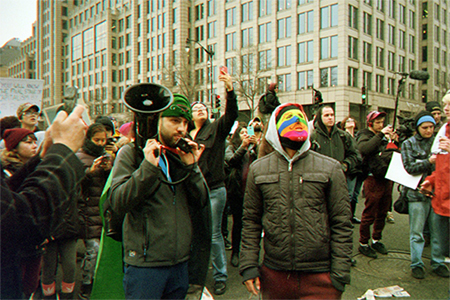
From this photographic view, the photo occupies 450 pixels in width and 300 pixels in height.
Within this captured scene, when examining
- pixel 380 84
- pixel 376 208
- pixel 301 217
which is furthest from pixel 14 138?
pixel 380 84

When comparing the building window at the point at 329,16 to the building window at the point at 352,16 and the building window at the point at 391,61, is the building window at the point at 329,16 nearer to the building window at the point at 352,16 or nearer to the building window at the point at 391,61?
the building window at the point at 352,16

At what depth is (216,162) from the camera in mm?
3990

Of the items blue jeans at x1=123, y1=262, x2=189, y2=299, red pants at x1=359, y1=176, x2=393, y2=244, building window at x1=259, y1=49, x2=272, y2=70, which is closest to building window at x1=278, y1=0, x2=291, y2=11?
building window at x1=259, y1=49, x2=272, y2=70

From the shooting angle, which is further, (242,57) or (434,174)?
(242,57)

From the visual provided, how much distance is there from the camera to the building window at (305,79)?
122ft

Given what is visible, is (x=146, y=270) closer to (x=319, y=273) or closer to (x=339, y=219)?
(x=319, y=273)

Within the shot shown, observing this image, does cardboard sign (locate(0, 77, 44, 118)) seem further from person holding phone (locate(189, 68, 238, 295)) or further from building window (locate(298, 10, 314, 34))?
building window (locate(298, 10, 314, 34))

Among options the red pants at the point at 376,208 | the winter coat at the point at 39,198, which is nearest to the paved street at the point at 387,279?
the red pants at the point at 376,208

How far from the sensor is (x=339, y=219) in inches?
92.0

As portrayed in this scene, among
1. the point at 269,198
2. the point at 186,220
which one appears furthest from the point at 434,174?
the point at 186,220

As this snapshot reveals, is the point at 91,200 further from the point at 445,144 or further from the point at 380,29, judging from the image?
the point at 380,29

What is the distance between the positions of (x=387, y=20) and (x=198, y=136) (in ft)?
146

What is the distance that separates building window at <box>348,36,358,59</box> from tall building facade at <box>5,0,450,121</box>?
11 cm

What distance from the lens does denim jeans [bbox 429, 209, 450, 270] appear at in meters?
4.21
